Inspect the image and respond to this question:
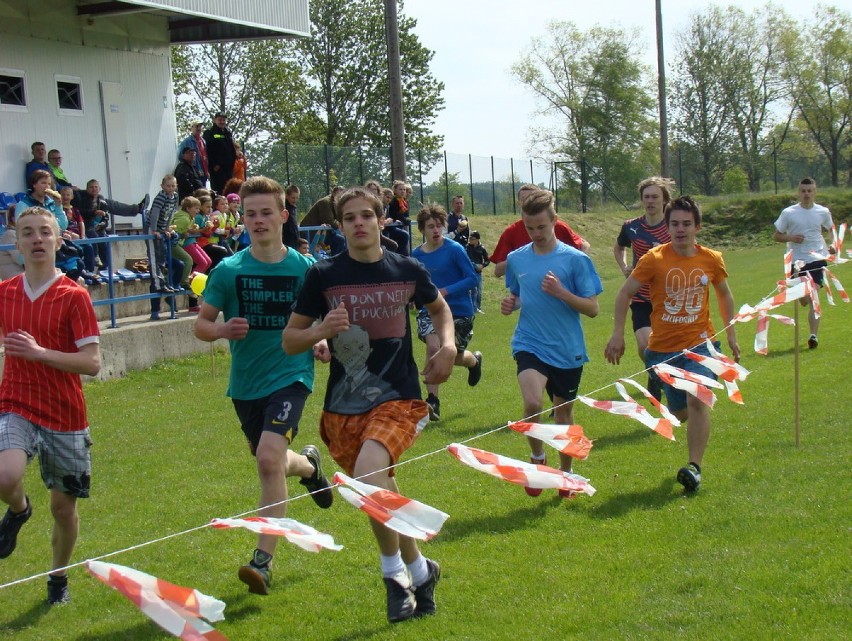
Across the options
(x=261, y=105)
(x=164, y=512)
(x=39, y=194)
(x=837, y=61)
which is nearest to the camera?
(x=164, y=512)

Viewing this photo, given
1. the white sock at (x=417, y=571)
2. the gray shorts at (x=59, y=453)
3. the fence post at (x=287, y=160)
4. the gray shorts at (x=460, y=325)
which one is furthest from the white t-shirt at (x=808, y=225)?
the fence post at (x=287, y=160)

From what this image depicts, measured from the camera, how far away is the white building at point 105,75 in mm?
18234

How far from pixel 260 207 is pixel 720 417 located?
220 inches

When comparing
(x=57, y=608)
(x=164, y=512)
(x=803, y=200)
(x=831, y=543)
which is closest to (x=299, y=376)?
(x=57, y=608)

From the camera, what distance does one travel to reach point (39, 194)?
1333cm

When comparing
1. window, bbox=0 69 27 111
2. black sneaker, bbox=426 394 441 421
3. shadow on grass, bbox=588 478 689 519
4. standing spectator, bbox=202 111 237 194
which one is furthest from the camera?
standing spectator, bbox=202 111 237 194

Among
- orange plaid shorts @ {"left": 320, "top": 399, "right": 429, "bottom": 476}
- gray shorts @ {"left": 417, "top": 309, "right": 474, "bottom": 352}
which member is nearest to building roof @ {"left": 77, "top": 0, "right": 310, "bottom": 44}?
gray shorts @ {"left": 417, "top": 309, "right": 474, "bottom": 352}

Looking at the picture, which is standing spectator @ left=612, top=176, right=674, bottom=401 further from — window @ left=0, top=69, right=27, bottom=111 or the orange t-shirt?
window @ left=0, top=69, right=27, bottom=111

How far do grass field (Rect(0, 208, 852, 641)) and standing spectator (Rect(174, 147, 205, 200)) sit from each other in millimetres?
8268

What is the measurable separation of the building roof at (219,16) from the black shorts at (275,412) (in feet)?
44.0

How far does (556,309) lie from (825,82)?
237 feet

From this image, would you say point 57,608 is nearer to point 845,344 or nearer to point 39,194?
point 39,194

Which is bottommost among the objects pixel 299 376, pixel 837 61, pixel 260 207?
pixel 299 376

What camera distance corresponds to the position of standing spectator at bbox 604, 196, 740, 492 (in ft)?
23.8
